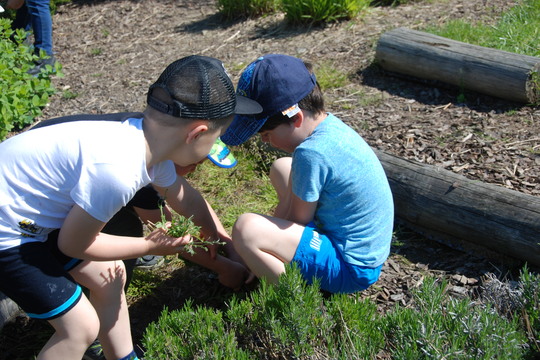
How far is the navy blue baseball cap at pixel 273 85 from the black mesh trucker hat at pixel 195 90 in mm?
406

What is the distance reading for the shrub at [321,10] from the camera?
615 cm

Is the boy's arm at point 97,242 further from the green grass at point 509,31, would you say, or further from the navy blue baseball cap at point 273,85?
the green grass at point 509,31

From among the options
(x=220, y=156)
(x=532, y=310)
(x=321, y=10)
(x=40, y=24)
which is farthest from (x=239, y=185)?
(x=40, y=24)

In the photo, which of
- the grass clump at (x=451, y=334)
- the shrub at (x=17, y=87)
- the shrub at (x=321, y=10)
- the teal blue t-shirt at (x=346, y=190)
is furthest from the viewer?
the shrub at (x=321, y=10)

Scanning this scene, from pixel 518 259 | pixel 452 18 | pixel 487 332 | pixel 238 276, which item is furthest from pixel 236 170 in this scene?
pixel 452 18

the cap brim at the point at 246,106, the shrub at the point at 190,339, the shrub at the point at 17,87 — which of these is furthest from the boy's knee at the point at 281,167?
the shrub at the point at 17,87

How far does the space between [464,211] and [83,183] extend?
78.1 inches

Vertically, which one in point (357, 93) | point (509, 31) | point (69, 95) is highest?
point (509, 31)

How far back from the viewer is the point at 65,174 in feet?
7.23

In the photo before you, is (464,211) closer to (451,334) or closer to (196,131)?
(451,334)

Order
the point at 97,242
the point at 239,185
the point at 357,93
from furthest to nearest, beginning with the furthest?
the point at 357,93 → the point at 239,185 → the point at 97,242

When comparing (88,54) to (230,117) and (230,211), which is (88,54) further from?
(230,117)

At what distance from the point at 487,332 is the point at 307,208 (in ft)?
3.27

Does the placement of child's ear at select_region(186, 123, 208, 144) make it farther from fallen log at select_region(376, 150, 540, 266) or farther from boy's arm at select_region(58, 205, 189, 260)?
fallen log at select_region(376, 150, 540, 266)
